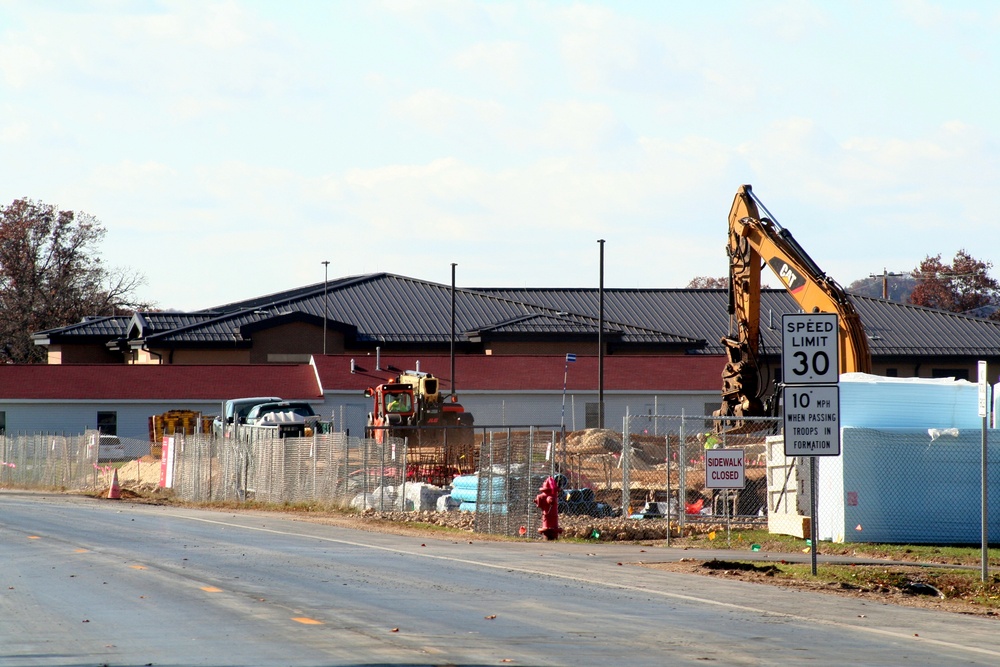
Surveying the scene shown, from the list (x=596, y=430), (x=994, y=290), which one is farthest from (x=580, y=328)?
(x=994, y=290)

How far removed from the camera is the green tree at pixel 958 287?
102 m

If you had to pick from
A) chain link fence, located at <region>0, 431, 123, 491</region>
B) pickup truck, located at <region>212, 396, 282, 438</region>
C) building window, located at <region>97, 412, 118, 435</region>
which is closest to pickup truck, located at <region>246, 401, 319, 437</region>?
pickup truck, located at <region>212, 396, 282, 438</region>

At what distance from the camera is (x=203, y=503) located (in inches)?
1340

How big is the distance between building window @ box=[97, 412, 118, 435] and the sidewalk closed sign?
41052mm

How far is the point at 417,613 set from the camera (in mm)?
11781

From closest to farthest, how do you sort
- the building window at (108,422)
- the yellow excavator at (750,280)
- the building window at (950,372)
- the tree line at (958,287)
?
the yellow excavator at (750,280) < the building window at (108,422) < the building window at (950,372) < the tree line at (958,287)

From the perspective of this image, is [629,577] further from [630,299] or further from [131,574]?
[630,299]

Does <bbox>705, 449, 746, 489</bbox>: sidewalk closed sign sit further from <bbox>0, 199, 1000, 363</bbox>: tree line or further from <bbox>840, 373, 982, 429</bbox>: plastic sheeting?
<bbox>0, 199, 1000, 363</bbox>: tree line

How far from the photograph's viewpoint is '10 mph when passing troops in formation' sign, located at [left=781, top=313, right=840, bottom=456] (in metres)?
15.0

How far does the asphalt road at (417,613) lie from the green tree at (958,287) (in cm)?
8912

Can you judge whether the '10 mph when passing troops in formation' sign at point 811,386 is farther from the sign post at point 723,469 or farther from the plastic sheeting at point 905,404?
the plastic sheeting at point 905,404

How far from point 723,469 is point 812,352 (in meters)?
5.05

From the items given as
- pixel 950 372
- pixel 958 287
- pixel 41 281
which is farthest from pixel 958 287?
pixel 41 281

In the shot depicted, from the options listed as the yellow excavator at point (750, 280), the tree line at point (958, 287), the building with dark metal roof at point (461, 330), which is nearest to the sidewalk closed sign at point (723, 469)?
the yellow excavator at point (750, 280)
